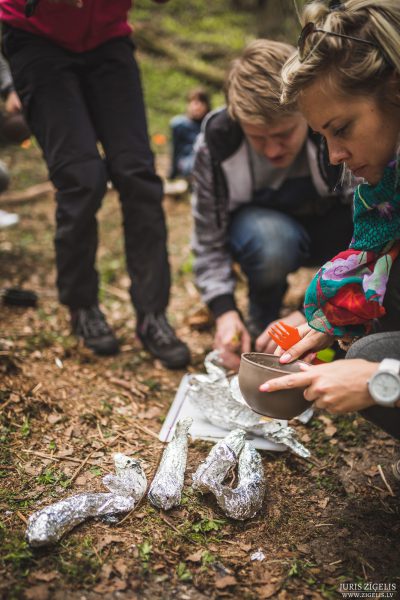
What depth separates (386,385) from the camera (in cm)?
130

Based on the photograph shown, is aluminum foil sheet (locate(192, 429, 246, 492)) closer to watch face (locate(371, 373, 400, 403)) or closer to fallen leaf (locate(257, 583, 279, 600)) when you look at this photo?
fallen leaf (locate(257, 583, 279, 600))

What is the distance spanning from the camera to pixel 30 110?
7.78 ft

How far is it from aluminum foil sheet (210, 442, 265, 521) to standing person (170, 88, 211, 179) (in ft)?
14.4

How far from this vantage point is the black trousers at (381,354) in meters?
A: 1.47

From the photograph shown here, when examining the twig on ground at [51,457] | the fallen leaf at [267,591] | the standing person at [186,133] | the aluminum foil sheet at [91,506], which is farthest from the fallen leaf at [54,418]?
the standing person at [186,133]

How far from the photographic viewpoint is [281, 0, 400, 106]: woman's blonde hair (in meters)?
1.34

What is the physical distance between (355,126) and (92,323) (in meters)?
1.70

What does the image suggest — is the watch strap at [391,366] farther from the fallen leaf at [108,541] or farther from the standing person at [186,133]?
the standing person at [186,133]

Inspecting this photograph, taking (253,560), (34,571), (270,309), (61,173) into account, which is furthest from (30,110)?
(253,560)

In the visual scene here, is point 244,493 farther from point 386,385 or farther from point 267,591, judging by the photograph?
point 386,385

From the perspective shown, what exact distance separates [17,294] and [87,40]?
59.0 inches

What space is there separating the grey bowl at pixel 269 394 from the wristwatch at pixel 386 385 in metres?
0.30

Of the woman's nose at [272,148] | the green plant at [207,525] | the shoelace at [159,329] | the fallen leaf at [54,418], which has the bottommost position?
the shoelace at [159,329]

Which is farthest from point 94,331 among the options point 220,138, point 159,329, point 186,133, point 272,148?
point 186,133
